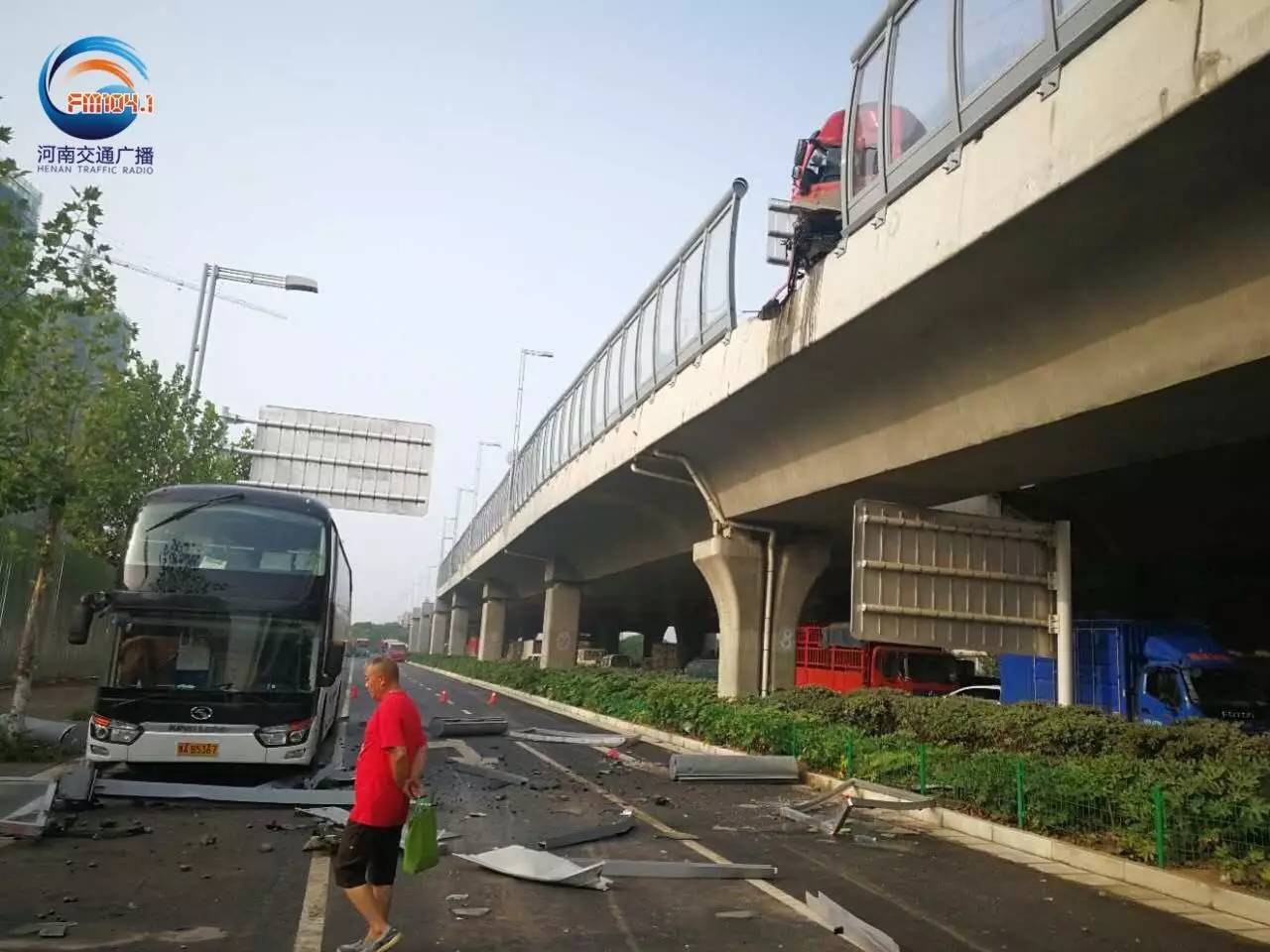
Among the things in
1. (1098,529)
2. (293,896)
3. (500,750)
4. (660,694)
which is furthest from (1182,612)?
(293,896)

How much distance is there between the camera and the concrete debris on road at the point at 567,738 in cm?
2036

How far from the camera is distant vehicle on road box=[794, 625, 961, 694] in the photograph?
27.5 metres

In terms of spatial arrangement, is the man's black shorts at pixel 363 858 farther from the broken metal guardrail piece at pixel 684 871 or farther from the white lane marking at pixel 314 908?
the broken metal guardrail piece at pixel 684 871

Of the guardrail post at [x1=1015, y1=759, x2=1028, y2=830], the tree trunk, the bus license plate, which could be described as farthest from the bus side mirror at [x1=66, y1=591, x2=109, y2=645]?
the guardrail post at [x1=1015, y1=759, x2=1028, y2=830]

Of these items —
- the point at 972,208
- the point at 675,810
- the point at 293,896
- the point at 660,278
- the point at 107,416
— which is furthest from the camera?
the point at 660,278

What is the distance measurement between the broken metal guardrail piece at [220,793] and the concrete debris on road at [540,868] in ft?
9.61

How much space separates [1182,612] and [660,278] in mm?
17075

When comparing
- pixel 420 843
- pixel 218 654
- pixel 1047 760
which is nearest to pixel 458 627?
pixel 218 654

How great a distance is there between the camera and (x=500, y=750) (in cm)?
1783

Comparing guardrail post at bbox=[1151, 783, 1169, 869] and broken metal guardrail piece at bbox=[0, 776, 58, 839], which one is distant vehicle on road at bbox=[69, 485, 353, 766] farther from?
guardrail post at bbox=[1151, 783, 1169, 869]

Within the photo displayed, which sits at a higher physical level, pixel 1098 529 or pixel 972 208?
pixel 972 208

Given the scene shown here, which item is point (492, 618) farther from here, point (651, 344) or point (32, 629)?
point (32, 629)

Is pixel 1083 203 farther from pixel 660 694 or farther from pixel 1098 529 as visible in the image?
pixel 660 694

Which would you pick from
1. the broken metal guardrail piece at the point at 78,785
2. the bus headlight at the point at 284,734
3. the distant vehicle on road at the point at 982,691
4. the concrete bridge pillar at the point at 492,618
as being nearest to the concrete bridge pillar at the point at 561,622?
the concrete bridge pillar at the point at 492,618
